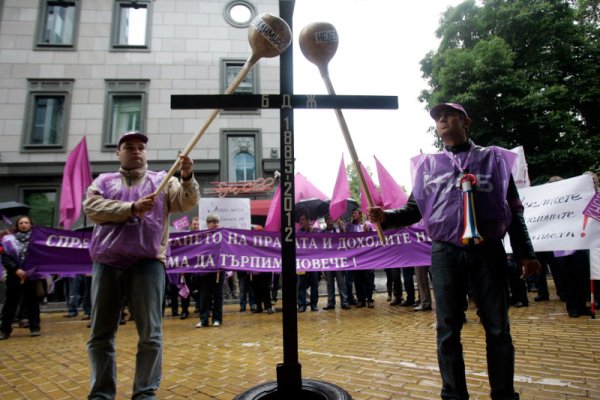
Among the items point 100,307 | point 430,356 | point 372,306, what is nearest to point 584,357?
point 430,356

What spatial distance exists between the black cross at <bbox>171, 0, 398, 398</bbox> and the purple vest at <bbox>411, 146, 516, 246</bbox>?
22.2 inches

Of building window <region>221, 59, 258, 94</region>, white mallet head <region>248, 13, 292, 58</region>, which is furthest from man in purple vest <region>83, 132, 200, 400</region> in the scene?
building window <region>221, 59, 258, 94</region>

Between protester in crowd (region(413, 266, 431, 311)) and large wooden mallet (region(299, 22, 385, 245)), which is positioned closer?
large wooden mallet (region(299, 22, 385, 245))

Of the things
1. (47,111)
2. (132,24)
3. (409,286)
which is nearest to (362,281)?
(409,286)

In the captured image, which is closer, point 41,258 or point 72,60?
point 41,258

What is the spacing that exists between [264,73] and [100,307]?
15.1 m

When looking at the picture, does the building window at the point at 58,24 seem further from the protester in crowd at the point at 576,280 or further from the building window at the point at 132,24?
the protester in crowd at the point at 576,280

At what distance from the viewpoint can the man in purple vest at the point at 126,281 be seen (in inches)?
98.0

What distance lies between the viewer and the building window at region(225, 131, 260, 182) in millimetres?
15602

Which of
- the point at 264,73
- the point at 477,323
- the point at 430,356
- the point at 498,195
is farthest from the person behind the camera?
the point at 264,73

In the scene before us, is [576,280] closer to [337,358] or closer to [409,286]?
[409,286]

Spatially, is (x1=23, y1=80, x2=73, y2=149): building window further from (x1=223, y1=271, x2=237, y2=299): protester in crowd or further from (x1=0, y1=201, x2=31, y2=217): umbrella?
(x1=223, y1=271, x2=237, y2=299): protester in crowd

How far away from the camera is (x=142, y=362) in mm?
2502

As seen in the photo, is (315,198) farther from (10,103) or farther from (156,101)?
(10,103)
